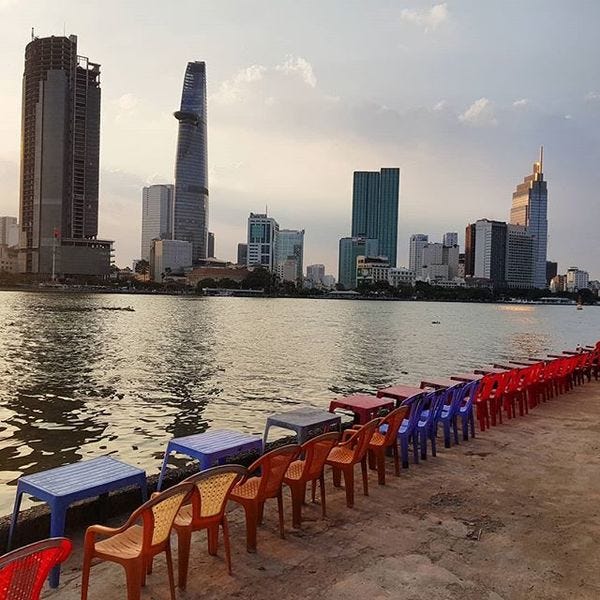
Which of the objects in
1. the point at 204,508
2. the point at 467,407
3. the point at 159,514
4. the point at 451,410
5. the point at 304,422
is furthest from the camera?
the point at 467,407

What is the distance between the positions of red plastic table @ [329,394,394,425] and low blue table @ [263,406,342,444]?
62 centimetres

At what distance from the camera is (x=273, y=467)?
5715mm

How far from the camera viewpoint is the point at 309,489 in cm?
732

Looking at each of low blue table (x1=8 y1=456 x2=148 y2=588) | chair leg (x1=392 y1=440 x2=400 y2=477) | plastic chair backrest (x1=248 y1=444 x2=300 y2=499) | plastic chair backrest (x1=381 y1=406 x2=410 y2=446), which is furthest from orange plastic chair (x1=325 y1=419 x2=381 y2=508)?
low blue table (x1=8 y1=456 x2=148 y2=588)

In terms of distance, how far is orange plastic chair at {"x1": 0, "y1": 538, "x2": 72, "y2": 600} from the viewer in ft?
10.8

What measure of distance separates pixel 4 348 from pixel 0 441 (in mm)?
24678

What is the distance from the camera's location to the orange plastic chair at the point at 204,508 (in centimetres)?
482

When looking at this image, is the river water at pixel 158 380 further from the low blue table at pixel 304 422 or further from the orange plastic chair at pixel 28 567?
the orange plastic chair at pixel 28 567

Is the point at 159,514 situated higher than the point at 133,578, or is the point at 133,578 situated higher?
the point at 159,514

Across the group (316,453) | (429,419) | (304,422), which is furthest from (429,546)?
(429,419)

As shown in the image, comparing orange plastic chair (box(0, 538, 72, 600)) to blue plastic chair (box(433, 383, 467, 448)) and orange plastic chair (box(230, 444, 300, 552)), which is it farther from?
blue plastic chair (box(433, 383, 467, 448))

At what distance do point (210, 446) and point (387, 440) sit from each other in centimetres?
233

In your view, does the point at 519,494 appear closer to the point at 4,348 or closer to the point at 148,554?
the point at 148,554

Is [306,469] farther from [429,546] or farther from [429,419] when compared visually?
[429,419]
